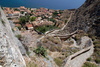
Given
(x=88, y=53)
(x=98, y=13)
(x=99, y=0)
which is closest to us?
(x=88, y=53)

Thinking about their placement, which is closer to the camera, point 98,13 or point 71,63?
point 71,63

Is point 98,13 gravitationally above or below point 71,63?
above

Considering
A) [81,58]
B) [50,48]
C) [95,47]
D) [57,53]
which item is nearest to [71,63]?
[81,58]

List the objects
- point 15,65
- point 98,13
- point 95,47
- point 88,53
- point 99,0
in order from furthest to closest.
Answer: point 99,0, point 98,13, point 95,47, point 88,53, point 15,65

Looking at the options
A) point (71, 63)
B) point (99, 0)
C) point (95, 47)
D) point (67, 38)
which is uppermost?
point (99, 0)

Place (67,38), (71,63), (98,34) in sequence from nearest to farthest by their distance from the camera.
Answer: (71,63) → (98,34) → (67,38)

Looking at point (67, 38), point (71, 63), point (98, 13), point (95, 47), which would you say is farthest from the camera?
point (98, 13)

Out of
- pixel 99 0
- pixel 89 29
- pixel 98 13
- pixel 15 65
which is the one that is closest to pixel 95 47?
pixel 89 29

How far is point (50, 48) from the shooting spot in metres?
15.8

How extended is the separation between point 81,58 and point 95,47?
16.1 ft

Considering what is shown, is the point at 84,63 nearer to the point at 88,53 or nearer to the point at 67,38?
the point at 88,53

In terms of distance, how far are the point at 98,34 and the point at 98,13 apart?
7684 mm

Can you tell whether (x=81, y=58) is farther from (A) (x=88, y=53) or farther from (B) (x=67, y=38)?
(B) (x=67, y=38)

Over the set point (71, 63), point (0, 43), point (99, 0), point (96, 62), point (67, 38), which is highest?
point (99, 0)
